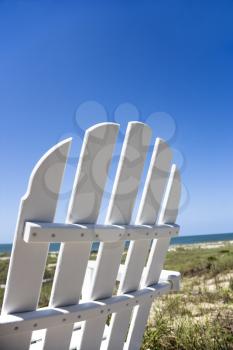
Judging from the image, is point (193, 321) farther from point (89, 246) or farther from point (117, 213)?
point (89, 246)

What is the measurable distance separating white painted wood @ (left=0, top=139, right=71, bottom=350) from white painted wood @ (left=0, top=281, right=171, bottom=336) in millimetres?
49

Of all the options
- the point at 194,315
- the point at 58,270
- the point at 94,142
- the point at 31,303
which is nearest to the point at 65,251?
the point at 58,270

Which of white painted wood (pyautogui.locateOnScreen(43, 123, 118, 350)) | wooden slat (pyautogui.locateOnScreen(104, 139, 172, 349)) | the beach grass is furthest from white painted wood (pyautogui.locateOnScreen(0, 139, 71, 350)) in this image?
the beach grass

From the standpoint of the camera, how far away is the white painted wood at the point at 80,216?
6.77 feet

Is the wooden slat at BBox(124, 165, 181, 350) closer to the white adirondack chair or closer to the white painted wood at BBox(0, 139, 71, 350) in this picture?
the white adirondack chair

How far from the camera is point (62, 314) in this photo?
6.64 feet

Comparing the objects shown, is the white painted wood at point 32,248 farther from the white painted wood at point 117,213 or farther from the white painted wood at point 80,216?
the white painted wood at point 117,213

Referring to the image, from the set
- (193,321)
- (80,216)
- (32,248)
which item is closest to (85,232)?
(80,216)

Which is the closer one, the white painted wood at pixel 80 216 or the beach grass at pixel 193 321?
the white painted wood at pixel 80 216

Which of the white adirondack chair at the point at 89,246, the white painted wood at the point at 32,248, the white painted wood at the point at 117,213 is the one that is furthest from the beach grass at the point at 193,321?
the white painted wood at the point at 32,248

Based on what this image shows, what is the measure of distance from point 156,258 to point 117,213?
27.9 inches

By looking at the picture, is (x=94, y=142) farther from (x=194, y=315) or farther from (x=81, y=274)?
(x=194, y=315)

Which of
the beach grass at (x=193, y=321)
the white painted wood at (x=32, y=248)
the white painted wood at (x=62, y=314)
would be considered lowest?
the beach grass at (x=193, y=321)

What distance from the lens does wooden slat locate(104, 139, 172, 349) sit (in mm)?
2535
